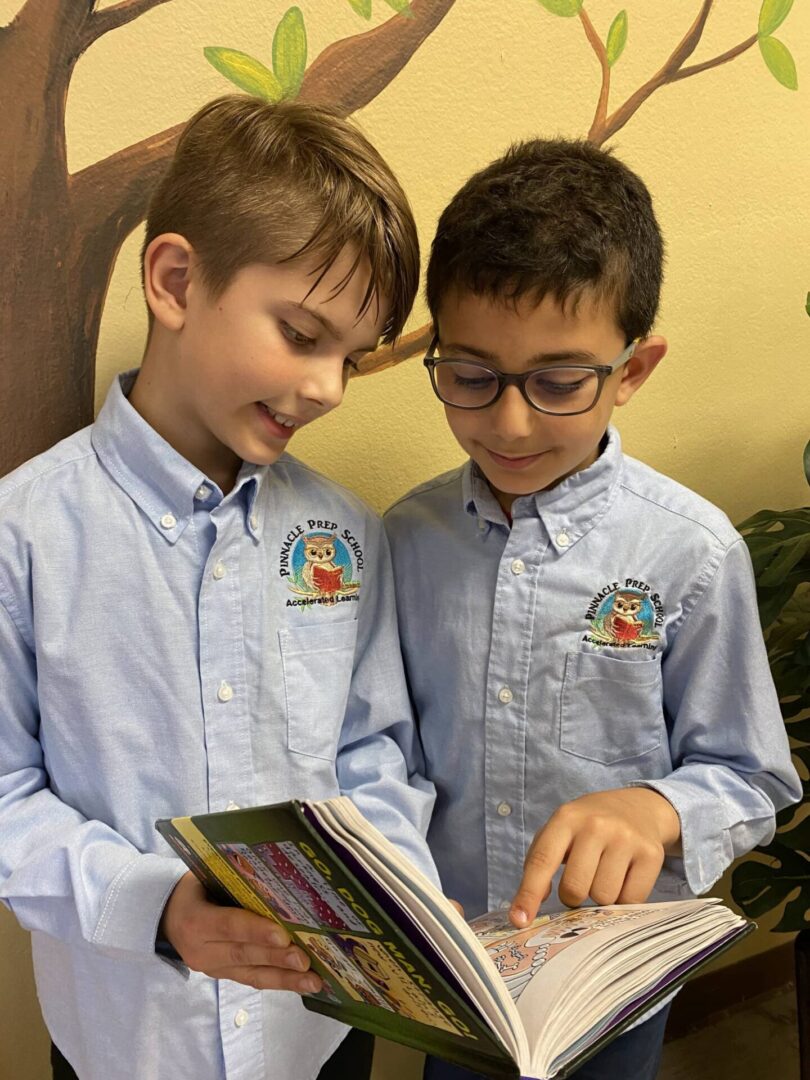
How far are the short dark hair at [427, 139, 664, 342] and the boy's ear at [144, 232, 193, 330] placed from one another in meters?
0.26

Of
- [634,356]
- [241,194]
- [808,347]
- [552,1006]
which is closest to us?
[552,1006]

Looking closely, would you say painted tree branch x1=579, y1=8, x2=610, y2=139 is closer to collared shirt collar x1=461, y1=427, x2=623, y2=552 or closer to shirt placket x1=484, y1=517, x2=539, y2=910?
collared shirt collar x1=461, y1=427, x2=623, y2=552

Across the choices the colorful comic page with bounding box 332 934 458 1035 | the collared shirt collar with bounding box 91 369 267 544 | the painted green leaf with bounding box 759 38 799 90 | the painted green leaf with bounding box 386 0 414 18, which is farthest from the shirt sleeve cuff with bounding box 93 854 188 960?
the painted green leaf with bounding box 759 38 799 90

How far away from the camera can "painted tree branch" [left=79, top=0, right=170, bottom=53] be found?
104 cm

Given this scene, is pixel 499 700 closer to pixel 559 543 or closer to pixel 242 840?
pixel 559 543

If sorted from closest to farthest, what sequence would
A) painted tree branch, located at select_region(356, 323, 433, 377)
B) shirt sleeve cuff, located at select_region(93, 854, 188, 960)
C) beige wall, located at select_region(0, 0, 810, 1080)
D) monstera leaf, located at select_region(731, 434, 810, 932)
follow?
shirt sleeve cuff, located at select_region(93, 854, 188, 960) < beige wall, located at select_region(0, 0, 810, 1080) < painted tree branch, located at select_region(356, 323, 433, 377) < monstera leaf, located at select_region(731, 434, 810, 932)

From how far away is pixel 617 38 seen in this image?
136 cm

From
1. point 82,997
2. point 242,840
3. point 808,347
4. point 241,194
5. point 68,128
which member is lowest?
point 82,997

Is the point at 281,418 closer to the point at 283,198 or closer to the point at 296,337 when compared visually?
the point at 296,337

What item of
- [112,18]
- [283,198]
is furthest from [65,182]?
[283,198]

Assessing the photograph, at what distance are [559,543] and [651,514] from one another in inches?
4.3

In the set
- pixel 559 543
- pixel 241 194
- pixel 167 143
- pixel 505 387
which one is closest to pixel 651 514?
pixel 559 543

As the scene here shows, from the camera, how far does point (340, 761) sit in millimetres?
1104

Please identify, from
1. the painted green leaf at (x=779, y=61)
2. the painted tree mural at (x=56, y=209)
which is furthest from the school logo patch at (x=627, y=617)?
the painted green leaf at (x=779, y=61)
